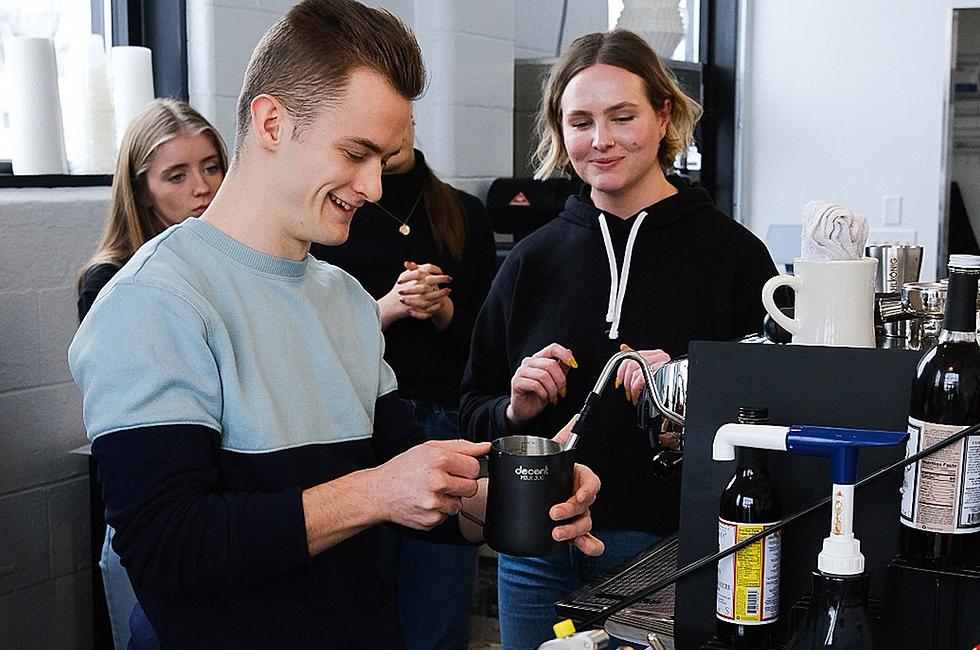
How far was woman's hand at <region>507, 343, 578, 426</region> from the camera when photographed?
5.41 ft

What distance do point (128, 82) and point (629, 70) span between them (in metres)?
1.28

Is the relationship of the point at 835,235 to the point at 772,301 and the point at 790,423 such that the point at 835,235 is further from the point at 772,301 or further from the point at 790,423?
the point at 790,423

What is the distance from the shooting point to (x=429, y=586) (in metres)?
2.34

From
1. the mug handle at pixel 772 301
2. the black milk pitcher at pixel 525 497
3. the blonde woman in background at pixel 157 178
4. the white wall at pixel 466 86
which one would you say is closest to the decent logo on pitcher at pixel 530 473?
the black milk pitcher at pixel 525 497

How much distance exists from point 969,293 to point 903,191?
12.6 feet

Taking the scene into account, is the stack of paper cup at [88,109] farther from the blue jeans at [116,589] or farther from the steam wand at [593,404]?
the steam wand at [593,404]

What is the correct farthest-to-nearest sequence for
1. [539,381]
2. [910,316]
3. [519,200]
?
[519,200] → [539,381] → [910,316]

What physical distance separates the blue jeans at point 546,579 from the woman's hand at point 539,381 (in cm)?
21

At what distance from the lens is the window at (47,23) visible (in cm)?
250

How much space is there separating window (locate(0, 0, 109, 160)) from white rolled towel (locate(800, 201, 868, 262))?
1856 mm

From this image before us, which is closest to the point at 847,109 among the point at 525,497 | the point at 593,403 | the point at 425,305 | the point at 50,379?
the point at 425,305

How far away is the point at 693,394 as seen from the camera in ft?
3.58

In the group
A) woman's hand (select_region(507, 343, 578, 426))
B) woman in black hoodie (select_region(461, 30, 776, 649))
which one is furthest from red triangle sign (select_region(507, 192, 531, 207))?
woman's hand (select_region(507, 343, 578, 426))

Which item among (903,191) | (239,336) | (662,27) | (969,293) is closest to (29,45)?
(239,336)
